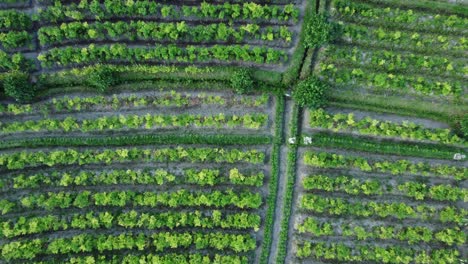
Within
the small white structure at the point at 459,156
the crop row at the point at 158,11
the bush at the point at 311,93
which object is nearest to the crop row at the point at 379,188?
the small white structure at the point at 459,156

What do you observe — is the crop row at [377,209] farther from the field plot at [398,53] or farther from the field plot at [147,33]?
the field plot at [147,33]

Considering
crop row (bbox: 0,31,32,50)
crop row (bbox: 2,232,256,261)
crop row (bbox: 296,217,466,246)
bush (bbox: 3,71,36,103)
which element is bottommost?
crop row (bbox: 2,232,256,261)

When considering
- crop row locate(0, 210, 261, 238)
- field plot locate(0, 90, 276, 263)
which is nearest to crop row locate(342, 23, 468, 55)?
field plot locate(0, 90, 276, 263)

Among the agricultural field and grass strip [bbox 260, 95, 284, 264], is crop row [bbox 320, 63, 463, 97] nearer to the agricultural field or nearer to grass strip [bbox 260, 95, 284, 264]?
the agricultural field

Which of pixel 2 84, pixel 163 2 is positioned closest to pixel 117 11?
pixel 163 2

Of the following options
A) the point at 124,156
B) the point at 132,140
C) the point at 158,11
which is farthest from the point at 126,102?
A: the point at 158,11

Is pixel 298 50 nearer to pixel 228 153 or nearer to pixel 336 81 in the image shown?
pixel 336 81
